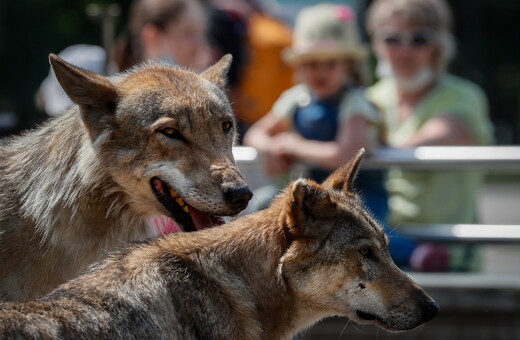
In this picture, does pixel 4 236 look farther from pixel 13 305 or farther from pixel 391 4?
pixel 391 4

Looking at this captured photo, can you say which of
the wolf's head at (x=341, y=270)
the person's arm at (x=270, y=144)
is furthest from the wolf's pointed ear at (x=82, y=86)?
the person's arm at (x=270, y=144)

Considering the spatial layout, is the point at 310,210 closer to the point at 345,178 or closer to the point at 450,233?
the point at 345,178

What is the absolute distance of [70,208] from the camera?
5672mm

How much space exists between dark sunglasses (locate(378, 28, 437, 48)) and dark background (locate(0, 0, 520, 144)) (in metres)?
13.8

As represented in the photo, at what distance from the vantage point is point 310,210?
5070mm

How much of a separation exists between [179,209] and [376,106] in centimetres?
321

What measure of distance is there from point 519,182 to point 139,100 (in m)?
20.9

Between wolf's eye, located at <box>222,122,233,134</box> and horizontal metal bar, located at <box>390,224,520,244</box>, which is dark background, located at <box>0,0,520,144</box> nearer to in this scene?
horizontal metal bar, located at <box>390,224,520,244</box>

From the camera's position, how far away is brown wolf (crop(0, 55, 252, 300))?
18.2 ft

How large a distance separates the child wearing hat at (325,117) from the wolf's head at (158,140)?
2.36 m

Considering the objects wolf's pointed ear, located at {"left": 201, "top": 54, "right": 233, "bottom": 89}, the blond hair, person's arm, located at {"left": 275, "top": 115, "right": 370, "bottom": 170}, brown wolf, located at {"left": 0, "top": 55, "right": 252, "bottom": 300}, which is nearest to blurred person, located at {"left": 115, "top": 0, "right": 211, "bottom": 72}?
person's arm, located at {"left": 275, "top": 115, "right": 370, "bottom": 170}

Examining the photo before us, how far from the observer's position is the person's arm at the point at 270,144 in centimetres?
845

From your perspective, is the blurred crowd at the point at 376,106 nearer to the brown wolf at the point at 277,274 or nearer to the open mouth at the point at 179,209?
the open mouth at the point at 179,209

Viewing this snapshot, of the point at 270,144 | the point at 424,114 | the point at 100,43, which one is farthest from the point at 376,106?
the point at 100,43
